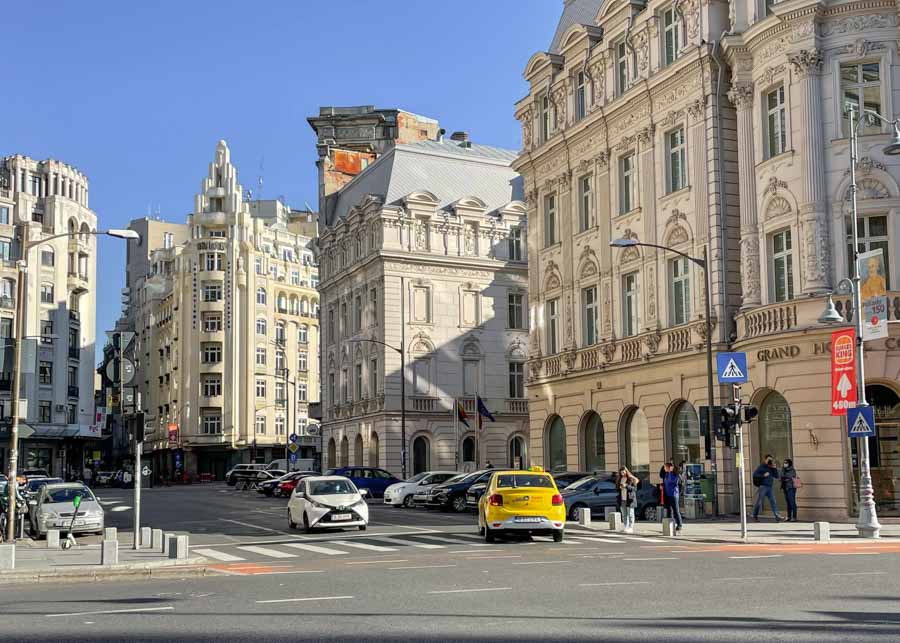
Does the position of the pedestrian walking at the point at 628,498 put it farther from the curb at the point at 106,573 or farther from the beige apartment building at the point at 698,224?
the curb at the point at 106,573

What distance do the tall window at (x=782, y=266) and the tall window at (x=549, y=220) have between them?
1465 centimetres

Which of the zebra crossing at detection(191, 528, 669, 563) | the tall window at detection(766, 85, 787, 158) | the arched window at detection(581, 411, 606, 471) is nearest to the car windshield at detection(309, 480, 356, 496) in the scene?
the zebra crossing at detection(191, 528, 669, 563)

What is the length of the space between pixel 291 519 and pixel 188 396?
7632 cm

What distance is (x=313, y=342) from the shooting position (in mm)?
115562

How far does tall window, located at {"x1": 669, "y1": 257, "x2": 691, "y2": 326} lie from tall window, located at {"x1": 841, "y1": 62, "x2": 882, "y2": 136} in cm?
766

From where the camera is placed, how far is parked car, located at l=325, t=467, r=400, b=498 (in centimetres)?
5133

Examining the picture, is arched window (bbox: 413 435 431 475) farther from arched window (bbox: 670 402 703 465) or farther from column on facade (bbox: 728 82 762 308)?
column on facade (bbox: 728 82 762 308)

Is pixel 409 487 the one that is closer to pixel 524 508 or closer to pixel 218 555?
pixel 524 508


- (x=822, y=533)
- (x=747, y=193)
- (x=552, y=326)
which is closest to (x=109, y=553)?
(x=822, y=533)

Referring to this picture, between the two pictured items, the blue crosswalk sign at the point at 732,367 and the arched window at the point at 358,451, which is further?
the arched window at the point at 358,451

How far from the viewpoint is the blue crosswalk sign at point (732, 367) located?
2784 cm

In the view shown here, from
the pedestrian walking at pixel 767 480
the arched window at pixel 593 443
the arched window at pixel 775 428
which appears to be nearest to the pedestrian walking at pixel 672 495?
the pedestrian walking at pixel 767 480

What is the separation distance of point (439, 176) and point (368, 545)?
4765 cm

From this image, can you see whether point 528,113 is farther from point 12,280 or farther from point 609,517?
point 12,280
